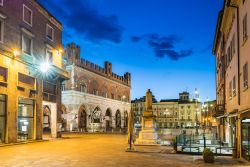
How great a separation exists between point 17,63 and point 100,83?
43293 mm

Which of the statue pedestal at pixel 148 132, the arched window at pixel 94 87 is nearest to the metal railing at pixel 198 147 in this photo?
the statue pedestal at pixel 148 132

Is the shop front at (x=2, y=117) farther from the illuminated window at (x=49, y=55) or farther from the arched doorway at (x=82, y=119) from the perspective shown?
the arched doorway at (x=82, y=119)

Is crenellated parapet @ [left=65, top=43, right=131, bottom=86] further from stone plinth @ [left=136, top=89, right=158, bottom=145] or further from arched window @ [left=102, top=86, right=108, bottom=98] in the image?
stone plinth @ [left=136, top=89, right=158, bottom=145]

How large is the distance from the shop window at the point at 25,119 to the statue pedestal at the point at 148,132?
933 centimetres

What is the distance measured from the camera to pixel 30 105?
30.2 m

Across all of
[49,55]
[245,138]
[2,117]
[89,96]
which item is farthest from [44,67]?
[89,96]

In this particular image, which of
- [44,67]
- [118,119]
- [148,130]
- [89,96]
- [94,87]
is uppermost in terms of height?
[94,87]

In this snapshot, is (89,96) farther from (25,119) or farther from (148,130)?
(148,130)

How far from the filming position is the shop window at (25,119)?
2873cm

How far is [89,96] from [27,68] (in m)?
36.2

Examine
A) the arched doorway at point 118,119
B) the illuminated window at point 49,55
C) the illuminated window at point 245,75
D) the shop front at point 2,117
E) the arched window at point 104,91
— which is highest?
the illuminated window at point 49,55

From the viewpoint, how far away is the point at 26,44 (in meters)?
29.6

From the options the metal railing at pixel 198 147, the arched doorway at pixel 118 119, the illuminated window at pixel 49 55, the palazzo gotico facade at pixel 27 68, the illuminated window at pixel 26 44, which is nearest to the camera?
the metal railing at pixel 198 147

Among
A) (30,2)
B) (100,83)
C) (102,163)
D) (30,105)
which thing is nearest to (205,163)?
(102,163)
